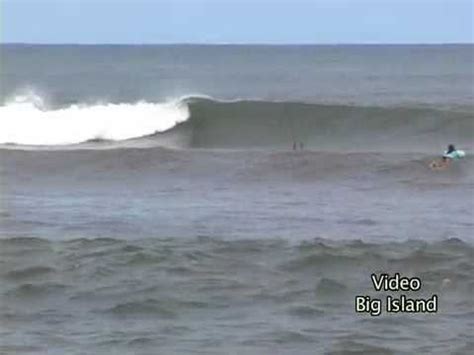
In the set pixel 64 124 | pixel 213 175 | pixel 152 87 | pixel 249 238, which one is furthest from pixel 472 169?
pixel 152 87

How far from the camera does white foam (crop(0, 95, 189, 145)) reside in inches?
848

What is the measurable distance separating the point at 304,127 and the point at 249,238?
43.8ft

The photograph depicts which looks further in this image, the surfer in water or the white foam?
the white foam

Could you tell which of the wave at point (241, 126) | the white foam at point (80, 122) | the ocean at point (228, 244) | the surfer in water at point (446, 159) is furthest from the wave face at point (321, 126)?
the surfer in water at point (446, 159)

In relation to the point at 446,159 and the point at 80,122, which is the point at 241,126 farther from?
the point at 446,159

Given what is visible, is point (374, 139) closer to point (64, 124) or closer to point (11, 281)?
point (64, 124)

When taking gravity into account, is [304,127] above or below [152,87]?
below

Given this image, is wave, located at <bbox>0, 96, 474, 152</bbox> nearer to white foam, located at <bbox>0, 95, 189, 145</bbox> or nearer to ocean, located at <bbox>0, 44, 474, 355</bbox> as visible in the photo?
white foam, located at <bbox>0, 95, 189, 145</bbox>

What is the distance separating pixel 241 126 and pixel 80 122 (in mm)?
3146

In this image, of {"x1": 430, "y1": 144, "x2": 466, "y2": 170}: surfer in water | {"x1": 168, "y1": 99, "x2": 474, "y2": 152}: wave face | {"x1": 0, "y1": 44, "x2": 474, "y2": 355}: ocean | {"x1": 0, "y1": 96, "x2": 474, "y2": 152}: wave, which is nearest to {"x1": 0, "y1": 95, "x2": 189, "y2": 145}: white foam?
{"x1": 0, "y1": 96, "x2": 474, "y2": 152}: wave

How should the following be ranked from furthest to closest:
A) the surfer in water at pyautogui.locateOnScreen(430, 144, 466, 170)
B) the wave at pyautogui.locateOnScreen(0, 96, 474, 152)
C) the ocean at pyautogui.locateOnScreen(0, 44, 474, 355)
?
the wave at pyautogui.locateOnScreen(0, 96, 474, 152) < the surfer in water at pyautogui.locateOnScreen(430, 144, 466, 170) < the ocean at pyautogui.locateOnScreen(0, 44, 474, 355)

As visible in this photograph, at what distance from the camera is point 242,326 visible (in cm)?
726

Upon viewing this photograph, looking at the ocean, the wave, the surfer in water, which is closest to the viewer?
the ocean

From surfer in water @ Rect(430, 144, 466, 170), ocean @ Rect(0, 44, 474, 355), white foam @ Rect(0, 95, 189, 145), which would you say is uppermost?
white foam @ Rect(0, 95, 189, 145)
